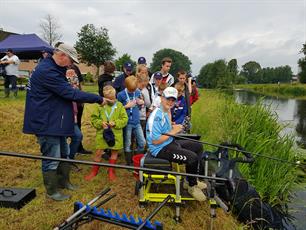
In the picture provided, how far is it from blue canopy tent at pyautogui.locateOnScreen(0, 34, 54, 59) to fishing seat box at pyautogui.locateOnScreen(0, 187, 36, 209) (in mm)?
9673

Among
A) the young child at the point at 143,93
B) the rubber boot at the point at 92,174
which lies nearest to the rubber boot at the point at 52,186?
the rubber boot at the point at 92,174

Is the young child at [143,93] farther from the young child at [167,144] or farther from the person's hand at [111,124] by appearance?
the young child at [167,144]

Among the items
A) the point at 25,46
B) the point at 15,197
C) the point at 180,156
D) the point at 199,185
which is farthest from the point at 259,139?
the point at 25,46

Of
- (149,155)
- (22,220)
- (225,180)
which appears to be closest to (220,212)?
(149,155)

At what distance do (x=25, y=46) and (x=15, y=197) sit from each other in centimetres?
1129

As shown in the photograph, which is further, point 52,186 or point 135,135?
point 135,135

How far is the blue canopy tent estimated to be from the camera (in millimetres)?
12750

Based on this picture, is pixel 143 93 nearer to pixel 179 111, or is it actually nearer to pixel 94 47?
pixel 179 111

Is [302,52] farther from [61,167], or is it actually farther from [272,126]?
[61,167]

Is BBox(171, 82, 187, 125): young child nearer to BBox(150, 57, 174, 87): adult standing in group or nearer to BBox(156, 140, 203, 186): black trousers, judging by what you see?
BBox(150, 57, 174, 87): adult standing in group

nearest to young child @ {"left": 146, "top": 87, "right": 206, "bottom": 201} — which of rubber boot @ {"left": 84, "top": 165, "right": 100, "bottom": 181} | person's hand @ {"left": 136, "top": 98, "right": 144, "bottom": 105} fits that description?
person's hand @ {"left": 136, "top": 98, "right": 144, "bottom": 105}

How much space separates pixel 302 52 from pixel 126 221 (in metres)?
73.5

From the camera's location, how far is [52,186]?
3.64 metres

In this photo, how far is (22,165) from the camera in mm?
4961
